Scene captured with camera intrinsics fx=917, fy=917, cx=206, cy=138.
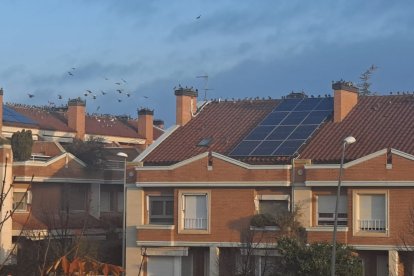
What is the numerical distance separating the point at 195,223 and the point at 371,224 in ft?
28.0

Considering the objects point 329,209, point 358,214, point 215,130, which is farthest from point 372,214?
point 215,130

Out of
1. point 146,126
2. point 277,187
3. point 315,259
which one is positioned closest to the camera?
point 315,259

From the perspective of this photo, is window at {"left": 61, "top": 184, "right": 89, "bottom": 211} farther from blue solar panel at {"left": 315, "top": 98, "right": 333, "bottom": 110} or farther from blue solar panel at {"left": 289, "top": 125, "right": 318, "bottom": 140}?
blue solar panel at {"left": 315, "top": 98, "right": 333, "bottom": 110}

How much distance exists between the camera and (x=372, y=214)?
40.7 m

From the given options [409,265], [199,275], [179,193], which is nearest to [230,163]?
[179,193]

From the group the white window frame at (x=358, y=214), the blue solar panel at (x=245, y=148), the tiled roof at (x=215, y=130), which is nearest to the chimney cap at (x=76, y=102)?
the tiled roof at (x=215, y=130)

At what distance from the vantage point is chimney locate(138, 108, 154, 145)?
234 feet

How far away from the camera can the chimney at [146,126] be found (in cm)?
7119

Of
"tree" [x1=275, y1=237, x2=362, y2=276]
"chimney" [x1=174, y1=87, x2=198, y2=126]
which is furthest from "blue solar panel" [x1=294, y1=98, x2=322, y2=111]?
"tree" [x1=275, y1=237, x2=362, y2=276]

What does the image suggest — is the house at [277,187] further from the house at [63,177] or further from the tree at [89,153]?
the tree at [89,153]

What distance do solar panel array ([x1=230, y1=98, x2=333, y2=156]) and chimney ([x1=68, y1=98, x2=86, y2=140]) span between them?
23.8m

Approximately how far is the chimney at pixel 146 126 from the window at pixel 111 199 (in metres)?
13.3

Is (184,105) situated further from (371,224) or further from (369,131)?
(371,224)

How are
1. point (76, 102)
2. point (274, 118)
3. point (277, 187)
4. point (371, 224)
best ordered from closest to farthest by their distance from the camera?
point (371, 224) → point (277, 187) → point (274, 118) → point (76, 102)
